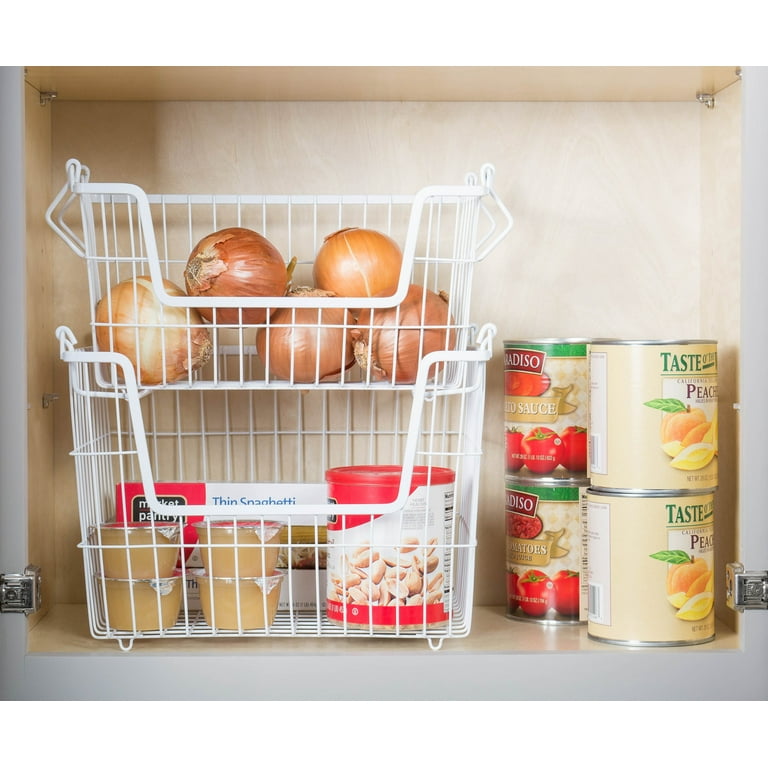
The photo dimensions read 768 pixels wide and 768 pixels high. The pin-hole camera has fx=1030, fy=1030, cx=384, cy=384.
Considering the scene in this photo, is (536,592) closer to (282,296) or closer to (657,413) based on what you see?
(657,413)

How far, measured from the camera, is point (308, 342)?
1185 millimetres

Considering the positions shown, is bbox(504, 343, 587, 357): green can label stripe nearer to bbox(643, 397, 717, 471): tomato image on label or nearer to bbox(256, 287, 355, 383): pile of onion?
bbox(643, 397, 717, 471): tomato image on label

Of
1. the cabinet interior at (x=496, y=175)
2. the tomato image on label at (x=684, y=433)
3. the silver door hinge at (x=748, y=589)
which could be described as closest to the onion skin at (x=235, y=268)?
the cabinet interior at (x=496, y=175)

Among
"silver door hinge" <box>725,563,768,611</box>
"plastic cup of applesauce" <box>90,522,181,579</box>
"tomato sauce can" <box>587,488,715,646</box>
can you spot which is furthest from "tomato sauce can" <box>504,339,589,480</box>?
"plastic cup of applesauce" <box>90,522,181,579</box>

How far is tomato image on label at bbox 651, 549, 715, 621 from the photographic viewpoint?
3.89 ft

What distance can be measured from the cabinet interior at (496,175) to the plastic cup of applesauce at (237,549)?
0.30 metres

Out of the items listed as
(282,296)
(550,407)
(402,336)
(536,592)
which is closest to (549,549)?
(536,592)

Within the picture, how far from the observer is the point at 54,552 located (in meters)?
1.42

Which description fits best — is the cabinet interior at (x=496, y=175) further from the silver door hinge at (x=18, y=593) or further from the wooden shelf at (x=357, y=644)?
the silver door hinge at (x=18, y=593)

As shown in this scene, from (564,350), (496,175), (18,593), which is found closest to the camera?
(18,593)

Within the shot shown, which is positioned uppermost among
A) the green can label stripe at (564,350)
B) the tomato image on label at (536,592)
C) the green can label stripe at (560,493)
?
the green can label stripe at (564,350)

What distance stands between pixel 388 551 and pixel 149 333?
371mm

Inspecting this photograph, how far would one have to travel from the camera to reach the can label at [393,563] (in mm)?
1173

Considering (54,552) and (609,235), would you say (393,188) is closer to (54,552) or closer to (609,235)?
(609,235)
